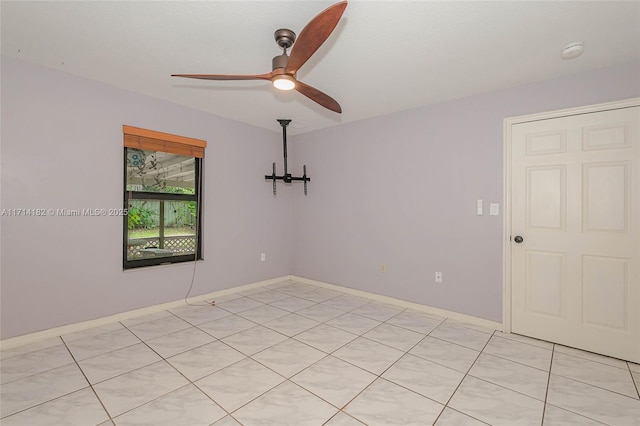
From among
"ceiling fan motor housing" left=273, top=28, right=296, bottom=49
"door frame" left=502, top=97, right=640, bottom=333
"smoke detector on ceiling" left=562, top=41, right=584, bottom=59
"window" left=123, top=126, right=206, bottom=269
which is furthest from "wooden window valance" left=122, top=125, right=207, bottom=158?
"smoke detector on ceiling" left=562, top=41, right=584, bottom=59

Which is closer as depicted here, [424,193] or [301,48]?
[301,48]

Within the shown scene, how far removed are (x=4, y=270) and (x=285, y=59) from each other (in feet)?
9.63

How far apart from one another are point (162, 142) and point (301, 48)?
2514 millimetres

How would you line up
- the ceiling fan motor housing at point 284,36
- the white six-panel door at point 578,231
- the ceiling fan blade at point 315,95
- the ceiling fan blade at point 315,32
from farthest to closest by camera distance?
the white six-panel door at point 578,231 < the ceiling fan blade at point 315,95 < the ceiling fan motor housing at point 284,36 < the ceiling fan blade at point 315,32

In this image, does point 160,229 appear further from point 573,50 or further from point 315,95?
point 573,50

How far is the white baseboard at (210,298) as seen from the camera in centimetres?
267

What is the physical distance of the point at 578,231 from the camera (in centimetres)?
268

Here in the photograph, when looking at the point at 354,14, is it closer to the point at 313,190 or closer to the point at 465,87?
the point at 465,87

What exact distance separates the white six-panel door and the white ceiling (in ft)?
2.02

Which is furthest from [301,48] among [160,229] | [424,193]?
[160,229]

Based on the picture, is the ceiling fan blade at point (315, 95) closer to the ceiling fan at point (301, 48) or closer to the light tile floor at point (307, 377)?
the ceiling fan at point (301, 48)

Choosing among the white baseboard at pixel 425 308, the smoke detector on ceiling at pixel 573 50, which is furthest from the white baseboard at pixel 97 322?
the smoke detector on ceiling at pixel 573 50

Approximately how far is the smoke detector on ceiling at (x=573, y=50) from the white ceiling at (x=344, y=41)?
0.04 meters

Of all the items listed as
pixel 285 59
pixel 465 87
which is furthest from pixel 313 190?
pixel 285 59
